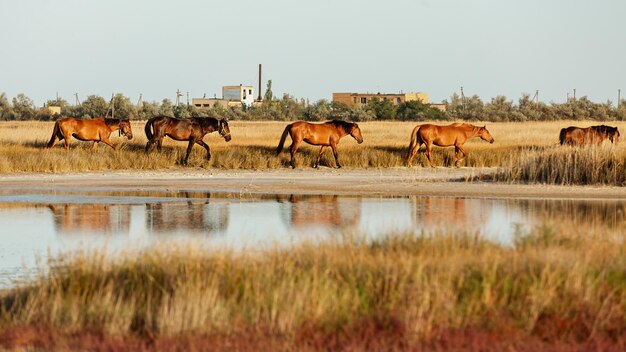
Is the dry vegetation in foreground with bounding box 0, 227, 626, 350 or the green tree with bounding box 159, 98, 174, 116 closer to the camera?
the dry vegetation in foreground with bounding box 0, 227, 626, 350

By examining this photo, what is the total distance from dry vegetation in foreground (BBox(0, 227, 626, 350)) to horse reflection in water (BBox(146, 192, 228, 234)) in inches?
256

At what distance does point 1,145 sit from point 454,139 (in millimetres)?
14021

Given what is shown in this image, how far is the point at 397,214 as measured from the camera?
19688 millimetres

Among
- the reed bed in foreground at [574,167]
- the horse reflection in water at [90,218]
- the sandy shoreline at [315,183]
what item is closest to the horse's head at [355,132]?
the sandy shoreline at [315,183]

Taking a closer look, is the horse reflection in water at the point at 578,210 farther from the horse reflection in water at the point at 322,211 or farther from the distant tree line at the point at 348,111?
Result: the distant tree line at the point at 348,111

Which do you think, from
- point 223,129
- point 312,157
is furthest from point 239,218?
point 223,129

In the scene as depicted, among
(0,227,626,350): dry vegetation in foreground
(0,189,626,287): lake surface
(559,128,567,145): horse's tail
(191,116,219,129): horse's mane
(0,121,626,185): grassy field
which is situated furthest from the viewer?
(559,128,567,145): horse's tail

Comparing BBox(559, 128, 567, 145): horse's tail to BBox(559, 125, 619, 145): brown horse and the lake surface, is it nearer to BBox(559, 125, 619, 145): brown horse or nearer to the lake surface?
BBox(559, 125, 619, 145): brown horse

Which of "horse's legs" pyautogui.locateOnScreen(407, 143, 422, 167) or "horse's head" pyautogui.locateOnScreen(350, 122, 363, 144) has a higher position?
"horse's head" pyautogui.locateOnScreen(350, 122, 363, 144)

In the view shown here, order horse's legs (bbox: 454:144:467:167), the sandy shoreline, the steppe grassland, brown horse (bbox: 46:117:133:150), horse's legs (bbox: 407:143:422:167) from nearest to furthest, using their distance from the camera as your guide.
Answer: the sandy shoreline
the steppe grassland
horse's legs (bbox: 407:143:422:167)
brown horse (bbox: 46:117:133:150)
horse's legs (bbox: 454:144:467:167)

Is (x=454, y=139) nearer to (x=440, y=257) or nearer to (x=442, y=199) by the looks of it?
(x=442, y=199)

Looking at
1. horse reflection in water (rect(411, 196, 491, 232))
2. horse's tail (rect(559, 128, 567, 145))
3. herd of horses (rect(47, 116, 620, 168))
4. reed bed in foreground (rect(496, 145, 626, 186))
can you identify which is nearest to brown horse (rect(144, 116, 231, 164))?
herd of horses (rect(47, 116, 620, 168))

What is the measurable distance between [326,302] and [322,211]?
37.6 ft

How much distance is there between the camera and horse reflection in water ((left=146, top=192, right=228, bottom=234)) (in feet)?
56.4
